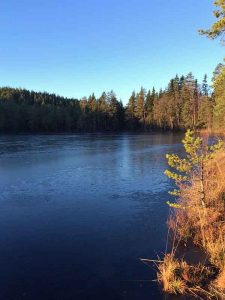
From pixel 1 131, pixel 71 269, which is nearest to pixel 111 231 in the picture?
pixel 71 269

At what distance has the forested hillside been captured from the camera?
95.8 metres

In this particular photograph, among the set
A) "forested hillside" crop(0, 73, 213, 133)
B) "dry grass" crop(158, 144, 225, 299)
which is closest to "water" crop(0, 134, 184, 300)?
"dry grass" crop(158, 144, 225, 299)

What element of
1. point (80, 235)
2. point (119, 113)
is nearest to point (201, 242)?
point (80, 235)

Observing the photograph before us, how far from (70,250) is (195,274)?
13.4 feet

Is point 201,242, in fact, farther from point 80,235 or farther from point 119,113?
point 119,113

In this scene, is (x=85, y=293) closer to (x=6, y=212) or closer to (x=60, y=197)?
(x=6, y=212)

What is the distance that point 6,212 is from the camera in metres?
14.7

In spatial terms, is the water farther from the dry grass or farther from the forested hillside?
the forested hillside

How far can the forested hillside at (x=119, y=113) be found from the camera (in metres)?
95.8

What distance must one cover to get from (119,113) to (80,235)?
3925 inches

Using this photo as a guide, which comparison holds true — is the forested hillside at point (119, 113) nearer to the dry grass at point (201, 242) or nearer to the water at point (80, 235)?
the water at point (80, 235)

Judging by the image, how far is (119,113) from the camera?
11050 centimetres

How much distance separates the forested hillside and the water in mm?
73305

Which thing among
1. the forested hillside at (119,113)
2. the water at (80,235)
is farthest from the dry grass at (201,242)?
the forested hillside at (119,113)
